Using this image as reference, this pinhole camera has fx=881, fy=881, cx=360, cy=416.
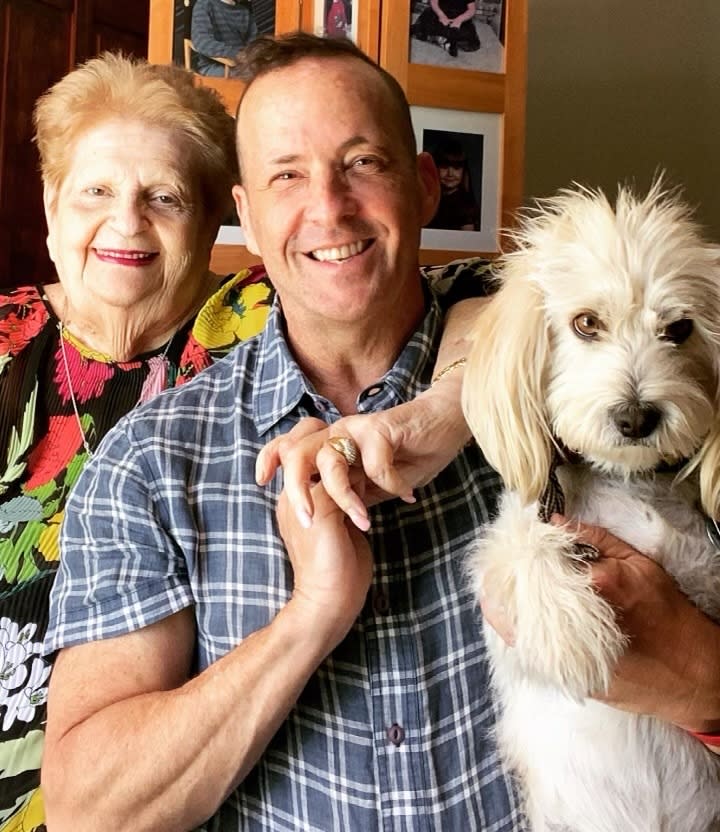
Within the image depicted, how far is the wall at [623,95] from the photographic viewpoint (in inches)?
125

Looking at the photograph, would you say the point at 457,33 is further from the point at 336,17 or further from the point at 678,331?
the point at 678,331

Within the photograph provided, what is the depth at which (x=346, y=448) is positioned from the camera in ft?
3.32

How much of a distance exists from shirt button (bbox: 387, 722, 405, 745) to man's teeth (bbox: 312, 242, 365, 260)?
0.65 meters

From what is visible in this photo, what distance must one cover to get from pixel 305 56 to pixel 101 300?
635 mm

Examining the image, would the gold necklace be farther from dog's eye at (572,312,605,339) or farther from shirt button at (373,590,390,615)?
dog's eye at (572,312,605,339)

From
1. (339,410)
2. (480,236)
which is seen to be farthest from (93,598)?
(480,236)

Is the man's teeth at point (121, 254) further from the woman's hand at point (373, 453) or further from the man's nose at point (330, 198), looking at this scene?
the woman's hand at point (373, 453)

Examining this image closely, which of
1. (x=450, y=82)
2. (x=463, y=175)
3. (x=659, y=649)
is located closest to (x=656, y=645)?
(x=659, y=649)

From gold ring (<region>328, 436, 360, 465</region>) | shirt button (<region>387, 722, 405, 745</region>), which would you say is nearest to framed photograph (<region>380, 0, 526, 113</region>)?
gold ring (<region>328, 436, 360, 465</region>)

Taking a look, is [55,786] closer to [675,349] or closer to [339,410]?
[339,410]

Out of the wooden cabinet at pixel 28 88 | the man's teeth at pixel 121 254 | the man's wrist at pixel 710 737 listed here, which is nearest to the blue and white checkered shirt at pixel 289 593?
the man's wrist at pixel 710 737

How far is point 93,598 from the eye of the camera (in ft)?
3.88

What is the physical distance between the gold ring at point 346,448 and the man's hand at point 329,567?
0.18 ft

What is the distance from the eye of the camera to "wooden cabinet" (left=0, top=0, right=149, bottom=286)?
3137 mm
